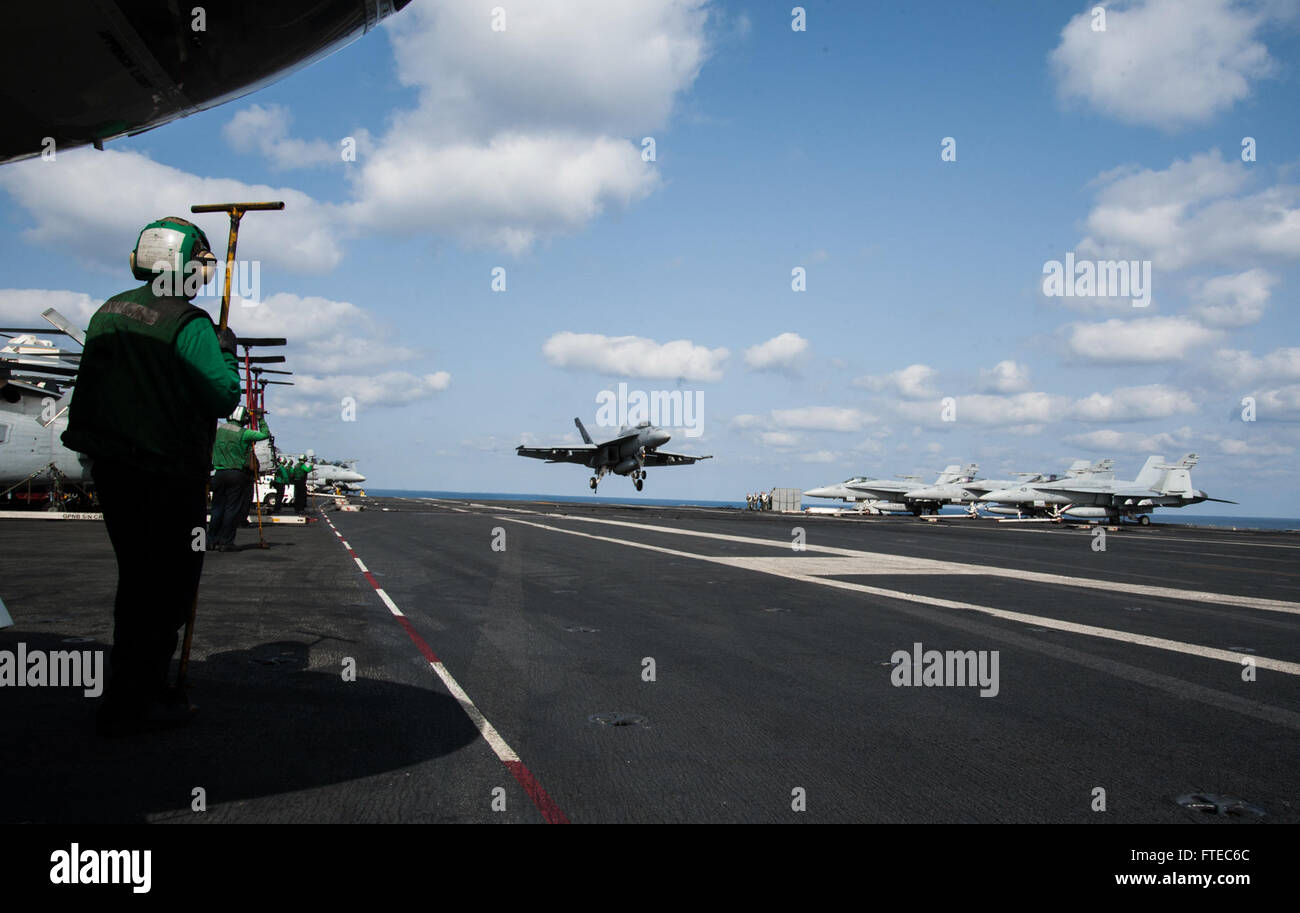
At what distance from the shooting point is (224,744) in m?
3.61

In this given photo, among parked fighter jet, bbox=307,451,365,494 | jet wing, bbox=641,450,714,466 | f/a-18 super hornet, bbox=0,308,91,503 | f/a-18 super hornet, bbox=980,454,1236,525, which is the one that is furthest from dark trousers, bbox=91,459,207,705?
parked fighter jet, bbox=307,451,365,494

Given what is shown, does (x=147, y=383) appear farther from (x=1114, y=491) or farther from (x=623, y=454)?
(x=1114, y=491)

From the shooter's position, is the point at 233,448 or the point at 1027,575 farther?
the point at 233,448

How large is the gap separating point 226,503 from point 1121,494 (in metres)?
58.4

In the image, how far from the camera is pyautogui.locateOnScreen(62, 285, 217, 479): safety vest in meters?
3.72

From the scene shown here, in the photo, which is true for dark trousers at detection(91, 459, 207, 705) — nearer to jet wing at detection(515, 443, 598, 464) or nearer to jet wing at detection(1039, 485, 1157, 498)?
jet wing at detection(515, 443, 598, 464)

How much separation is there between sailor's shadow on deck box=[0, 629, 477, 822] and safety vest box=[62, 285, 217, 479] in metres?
1.30

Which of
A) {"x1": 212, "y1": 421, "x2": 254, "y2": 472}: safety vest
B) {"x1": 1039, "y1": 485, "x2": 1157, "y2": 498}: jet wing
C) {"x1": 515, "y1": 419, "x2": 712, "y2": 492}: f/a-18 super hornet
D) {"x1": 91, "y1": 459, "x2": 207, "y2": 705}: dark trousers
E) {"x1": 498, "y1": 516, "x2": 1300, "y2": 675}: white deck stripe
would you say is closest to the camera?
{"x1": 91, "y1": 459, "x2": 207, "y2": 705}: dark trousers

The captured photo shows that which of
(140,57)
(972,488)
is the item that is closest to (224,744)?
(140,57)

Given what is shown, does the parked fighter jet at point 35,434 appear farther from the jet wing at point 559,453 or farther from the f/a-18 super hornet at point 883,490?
the f/a-18 super hornet at point 883,490

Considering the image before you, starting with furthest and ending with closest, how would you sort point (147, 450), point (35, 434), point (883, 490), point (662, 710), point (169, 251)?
point (883, 490)
point (35, 434)
point (662, 710)
point (169, 251)
point (147, 450)

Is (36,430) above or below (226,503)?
above

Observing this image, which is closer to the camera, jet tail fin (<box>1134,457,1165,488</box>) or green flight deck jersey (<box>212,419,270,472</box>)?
green flight deck jersey (<box>212,419,270,472</box>)
